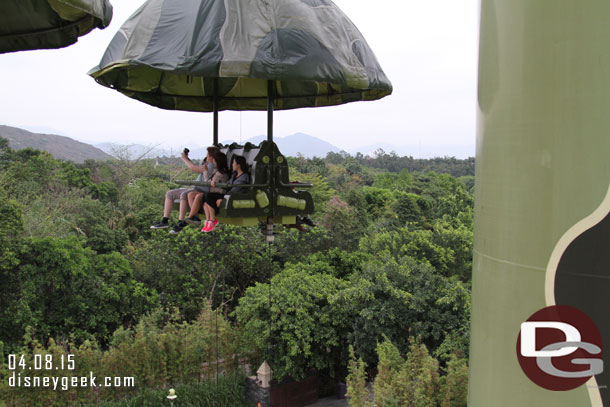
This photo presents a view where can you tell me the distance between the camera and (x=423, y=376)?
729 centimetres

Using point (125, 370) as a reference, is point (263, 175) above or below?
above

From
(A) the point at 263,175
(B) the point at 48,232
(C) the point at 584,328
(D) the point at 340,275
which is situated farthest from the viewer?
(B) the point at 48,232

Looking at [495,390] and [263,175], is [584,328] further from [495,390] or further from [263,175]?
[263,175]

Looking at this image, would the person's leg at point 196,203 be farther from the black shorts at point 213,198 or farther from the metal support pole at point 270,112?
the metal support pole at point 270,112

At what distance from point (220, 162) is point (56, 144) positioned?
80459mm

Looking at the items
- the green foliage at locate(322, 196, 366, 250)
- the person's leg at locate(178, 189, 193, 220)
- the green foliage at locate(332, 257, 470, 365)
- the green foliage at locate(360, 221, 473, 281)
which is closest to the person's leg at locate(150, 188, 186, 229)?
the person's leg at locate(178, 189, 193, 220)

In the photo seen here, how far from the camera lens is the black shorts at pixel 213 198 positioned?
5.78m

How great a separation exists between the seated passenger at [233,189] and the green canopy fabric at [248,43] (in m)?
1.50

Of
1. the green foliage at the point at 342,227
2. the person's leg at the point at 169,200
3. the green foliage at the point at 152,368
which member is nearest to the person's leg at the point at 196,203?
the person's leg at the point at 169,200

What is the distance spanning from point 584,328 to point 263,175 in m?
3.83

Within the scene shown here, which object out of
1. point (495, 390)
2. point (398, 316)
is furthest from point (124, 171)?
point (495, 390)

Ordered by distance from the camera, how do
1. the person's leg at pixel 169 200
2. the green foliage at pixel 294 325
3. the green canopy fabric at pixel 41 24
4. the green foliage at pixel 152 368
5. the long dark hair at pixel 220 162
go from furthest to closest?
the green foliage at pixel 294 325 < the green foliage at pixel 152 368 < the person's leg at pixel 169 200 < the long dark hair at pixel 220 162 < the green canopy fabric at pixel 41 24

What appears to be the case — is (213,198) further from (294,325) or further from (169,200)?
(294,325)

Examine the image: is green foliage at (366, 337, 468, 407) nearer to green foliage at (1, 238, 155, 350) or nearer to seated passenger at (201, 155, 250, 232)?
seated passenger at (201, 155, 250, 232)
